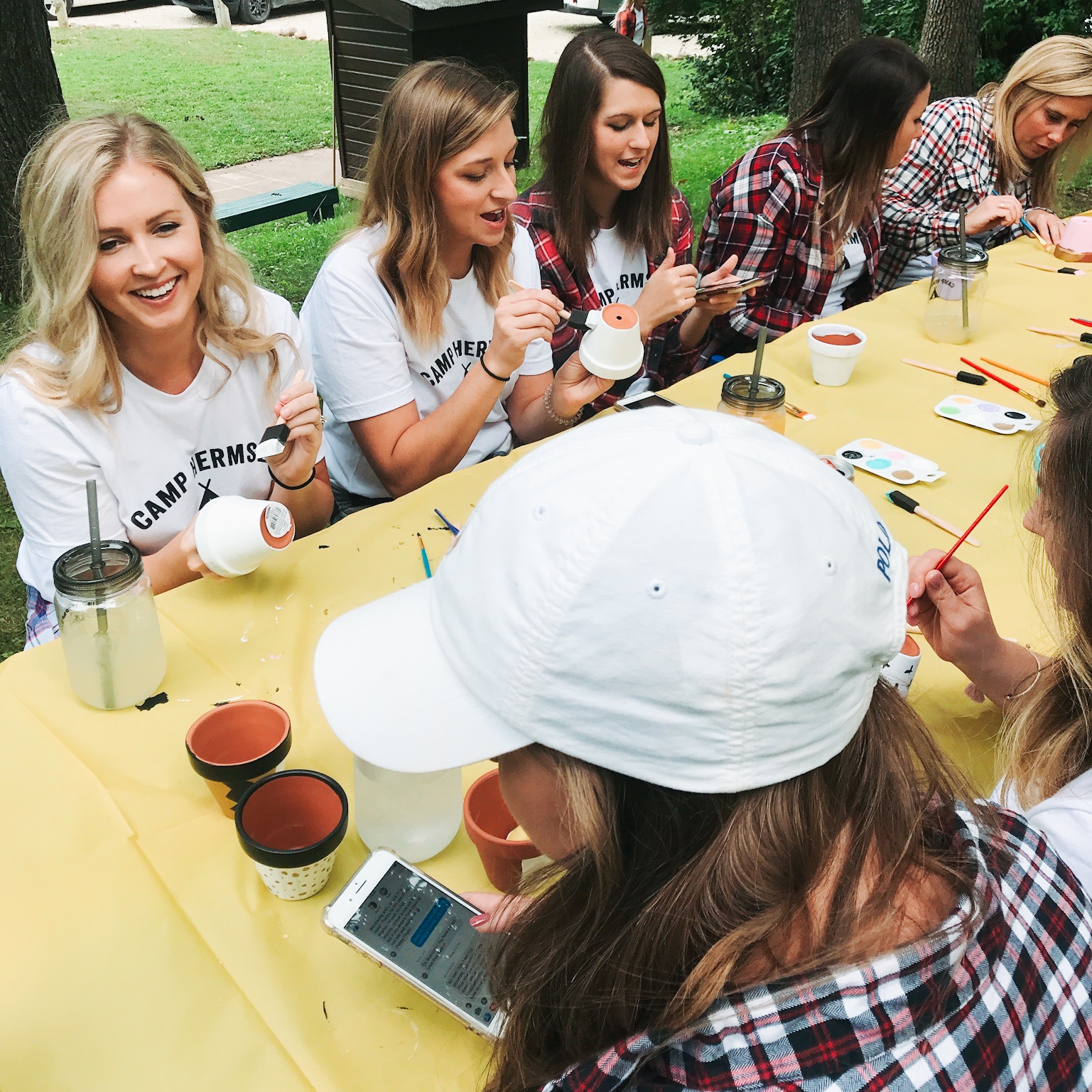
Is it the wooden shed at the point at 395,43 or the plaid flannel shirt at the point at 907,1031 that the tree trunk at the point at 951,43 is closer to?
the wooden shed at the point at 395,43

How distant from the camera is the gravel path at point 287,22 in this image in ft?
45.4

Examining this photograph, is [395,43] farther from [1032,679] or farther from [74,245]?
[1032,679]

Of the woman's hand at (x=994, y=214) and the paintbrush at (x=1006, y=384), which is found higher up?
the woman's hand at (x=994, y=214)

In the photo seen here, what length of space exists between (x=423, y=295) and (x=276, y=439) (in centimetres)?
69

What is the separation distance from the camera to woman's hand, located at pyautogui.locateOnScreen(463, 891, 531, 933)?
1078 millimetres

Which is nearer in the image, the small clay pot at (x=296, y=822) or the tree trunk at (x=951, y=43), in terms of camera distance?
the small clay pot at (x=296, y=822)

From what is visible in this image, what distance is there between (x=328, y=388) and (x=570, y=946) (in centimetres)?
184

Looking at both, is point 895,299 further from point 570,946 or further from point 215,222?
point 570,946

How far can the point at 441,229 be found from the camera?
2.41 meters

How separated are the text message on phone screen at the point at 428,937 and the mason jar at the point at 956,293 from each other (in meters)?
2.40

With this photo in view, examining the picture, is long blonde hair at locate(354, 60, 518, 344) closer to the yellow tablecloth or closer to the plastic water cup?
the yellow tablecloth

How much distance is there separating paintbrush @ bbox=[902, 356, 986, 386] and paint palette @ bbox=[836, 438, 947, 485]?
0.48 m

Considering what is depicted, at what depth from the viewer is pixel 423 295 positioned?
2.36 m

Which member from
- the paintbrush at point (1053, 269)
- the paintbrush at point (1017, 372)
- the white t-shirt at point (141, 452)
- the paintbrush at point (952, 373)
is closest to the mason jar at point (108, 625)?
the white t-shirt at point (141, 452)
